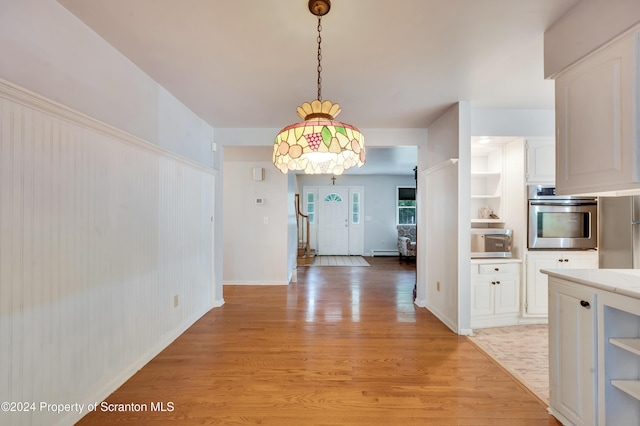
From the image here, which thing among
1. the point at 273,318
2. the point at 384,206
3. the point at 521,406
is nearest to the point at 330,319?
the point at 273,318

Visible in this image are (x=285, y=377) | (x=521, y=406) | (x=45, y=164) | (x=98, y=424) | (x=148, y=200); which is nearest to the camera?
(x=45, y=164)

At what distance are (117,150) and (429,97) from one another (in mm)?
2778

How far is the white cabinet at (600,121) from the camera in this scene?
1273mm

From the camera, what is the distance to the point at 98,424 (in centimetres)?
162

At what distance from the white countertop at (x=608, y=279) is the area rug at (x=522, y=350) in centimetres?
92

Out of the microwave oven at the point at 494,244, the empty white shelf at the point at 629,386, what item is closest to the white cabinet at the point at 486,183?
the microwave oven at the point at 494,244

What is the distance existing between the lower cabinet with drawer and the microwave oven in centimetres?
12

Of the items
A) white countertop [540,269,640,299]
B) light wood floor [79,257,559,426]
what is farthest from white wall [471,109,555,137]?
light wood floor [79,257,559,426]

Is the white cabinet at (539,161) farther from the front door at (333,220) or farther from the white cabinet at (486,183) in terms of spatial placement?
the front door at (333,220)

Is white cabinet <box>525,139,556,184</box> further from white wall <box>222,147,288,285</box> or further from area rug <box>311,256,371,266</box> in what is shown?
area rug <box>311,256,371,266</box>

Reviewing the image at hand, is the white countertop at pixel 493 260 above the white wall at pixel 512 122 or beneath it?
beneath

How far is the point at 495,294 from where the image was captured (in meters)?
3.09

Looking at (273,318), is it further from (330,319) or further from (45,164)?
(45,164)

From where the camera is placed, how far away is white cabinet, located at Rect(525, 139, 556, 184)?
3074 mm
